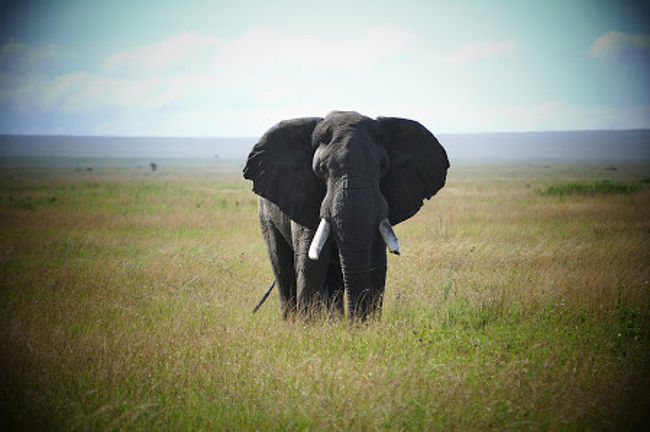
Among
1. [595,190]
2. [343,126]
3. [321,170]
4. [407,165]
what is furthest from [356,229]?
[595,190]

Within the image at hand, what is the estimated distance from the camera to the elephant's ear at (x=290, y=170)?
20.9 feet

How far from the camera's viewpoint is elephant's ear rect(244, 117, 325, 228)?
6.36 metres

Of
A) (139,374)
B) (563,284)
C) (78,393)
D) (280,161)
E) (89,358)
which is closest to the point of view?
(78,393)

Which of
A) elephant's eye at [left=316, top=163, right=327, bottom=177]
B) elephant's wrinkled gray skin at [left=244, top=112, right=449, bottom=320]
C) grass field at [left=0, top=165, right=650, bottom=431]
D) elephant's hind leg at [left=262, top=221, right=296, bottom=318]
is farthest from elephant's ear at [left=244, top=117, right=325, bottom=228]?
grass field at [left=0, top=165, right=650, bottom=431]

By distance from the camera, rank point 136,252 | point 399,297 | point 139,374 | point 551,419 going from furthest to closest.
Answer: point 136,252, point 399,297, point 139,374, point 551,419

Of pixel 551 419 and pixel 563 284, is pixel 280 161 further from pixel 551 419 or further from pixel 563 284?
pixel 563 284

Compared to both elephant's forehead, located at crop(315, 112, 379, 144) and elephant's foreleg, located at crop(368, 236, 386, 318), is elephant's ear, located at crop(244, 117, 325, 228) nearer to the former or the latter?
elephant's forehead, located at crop(315, 112, 379, 144)

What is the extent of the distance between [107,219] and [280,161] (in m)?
15.8

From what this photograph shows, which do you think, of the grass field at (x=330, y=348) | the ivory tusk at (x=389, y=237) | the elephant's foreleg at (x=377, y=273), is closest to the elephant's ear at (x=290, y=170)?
the elephant's foreleg at (x=377, y=273)

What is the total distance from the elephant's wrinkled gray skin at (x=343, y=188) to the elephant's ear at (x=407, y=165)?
0.04ft

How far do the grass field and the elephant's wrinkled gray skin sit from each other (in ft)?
1.89

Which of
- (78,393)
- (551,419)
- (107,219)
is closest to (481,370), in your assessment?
(551,419)

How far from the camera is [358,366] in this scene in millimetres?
5172

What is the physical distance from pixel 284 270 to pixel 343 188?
2259mm
